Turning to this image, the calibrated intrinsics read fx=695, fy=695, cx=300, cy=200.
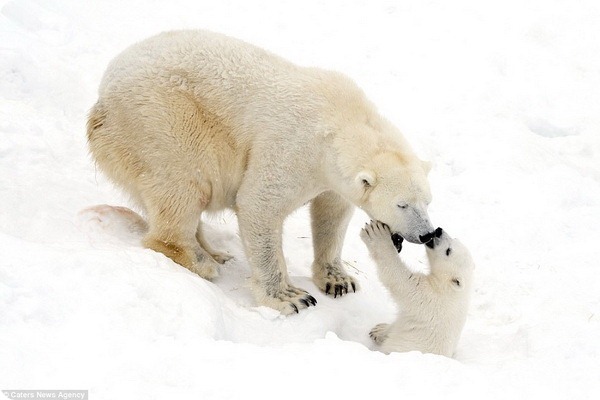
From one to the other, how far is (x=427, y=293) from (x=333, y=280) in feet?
3.20

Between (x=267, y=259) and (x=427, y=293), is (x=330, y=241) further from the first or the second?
(x=427, y=293)

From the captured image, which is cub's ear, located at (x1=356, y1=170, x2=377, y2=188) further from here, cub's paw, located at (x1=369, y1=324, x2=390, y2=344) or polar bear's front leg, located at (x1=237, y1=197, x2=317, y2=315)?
cub's paw, located at (x1=369, y1=324, x2=390, y2=344)

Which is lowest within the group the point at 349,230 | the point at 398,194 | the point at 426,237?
the point at 349,230

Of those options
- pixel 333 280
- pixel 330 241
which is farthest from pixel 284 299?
pixel 330 241

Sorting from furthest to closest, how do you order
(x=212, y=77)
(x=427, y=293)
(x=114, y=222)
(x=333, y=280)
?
1. (x=333, y=280)
2. (x=114, y=222)
3. (x=212, y=77)
4. (x=427, y=293)

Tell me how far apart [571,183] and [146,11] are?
5.75 metres

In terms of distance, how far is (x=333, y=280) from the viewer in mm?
5629

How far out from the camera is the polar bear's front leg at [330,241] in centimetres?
558

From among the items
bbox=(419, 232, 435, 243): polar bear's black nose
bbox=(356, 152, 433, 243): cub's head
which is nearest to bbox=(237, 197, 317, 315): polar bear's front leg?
bbox=(356, 152, 433, 243): cub's head

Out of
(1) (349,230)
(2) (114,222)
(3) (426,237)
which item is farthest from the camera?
(1) (349,230)

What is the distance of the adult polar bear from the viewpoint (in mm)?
4973

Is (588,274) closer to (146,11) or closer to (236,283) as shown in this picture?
(236,283)

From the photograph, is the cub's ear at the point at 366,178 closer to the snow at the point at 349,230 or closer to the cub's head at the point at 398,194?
the cub's head at the point at 398,194

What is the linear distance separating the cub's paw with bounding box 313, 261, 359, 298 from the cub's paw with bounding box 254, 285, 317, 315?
0.41 meters
